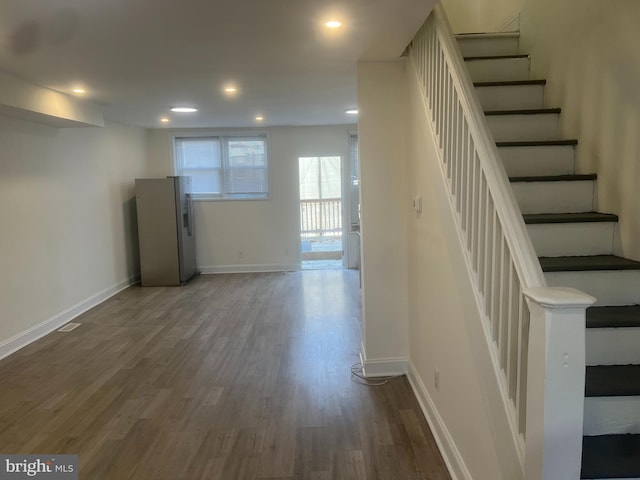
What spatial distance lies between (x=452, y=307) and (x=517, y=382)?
81 cm

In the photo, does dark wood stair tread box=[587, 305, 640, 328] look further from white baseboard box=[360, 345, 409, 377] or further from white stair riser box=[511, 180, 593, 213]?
white baseboard box=[360, 345, 409, 377]

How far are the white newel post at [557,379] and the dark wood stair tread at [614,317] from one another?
0.77 m

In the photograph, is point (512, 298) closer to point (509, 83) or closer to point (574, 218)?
point (574, 218)

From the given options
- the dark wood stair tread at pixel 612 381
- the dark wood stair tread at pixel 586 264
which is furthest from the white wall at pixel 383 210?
the dark wood stair tread at pixel 612 381

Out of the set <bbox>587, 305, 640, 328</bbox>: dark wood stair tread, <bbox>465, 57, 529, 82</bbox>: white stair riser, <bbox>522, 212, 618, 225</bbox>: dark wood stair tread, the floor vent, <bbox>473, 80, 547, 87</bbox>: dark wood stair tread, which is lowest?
the floor vent

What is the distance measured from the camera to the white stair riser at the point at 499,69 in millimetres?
3283

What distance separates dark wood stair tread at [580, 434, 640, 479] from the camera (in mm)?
1508

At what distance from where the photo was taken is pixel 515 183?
2.51 meters

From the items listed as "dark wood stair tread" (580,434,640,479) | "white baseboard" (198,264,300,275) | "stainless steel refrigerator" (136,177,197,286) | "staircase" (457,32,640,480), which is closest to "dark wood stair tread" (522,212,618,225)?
"staircase" (457,32,640,480)

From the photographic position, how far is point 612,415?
1.71 meters

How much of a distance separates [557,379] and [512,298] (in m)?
0.36

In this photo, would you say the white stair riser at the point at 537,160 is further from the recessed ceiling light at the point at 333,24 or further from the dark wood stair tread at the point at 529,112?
the recessed ceiling light at the point at 333,24

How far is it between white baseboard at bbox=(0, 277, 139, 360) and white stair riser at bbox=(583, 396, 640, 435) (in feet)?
14.4

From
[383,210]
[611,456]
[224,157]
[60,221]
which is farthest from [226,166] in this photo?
[611,456]
